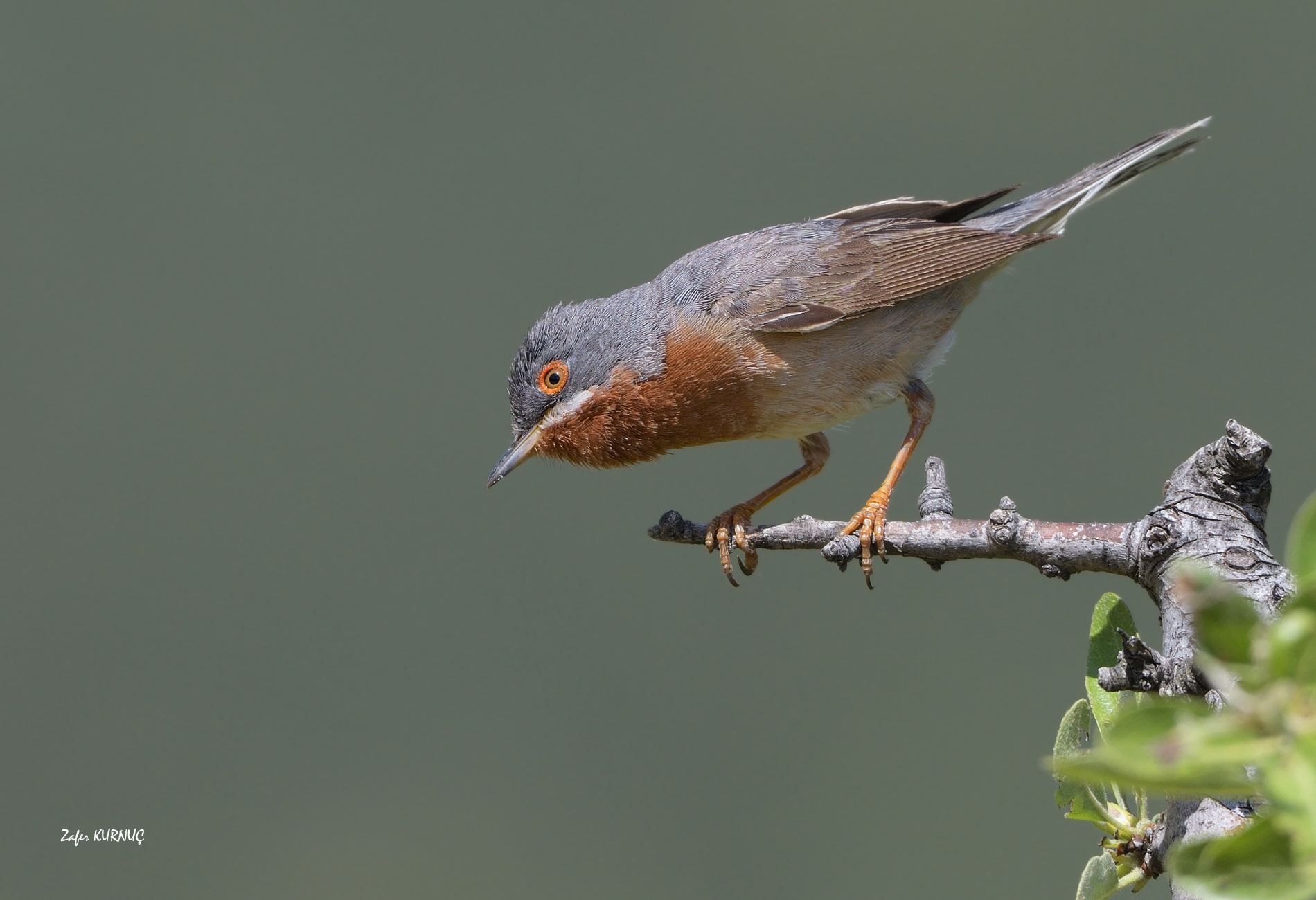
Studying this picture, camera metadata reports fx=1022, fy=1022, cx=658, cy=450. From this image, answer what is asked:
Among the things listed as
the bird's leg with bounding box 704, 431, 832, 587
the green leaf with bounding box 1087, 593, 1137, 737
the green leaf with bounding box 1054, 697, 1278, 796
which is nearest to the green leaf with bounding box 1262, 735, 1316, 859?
the green leaf with bounding box 1054, 697, 1278, 796

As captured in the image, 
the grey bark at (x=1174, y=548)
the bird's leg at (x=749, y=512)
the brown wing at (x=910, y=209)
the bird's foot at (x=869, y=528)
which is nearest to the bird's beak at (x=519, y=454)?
the bird's leg at (x=749, y=512)

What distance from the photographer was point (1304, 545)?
56 cm

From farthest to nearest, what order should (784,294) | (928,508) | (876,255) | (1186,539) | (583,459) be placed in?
(876,255)
(784,294)
(583,459)
(928,508)
(1186,539)

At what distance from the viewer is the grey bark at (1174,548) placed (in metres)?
1.16

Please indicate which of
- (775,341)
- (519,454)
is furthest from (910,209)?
(519,454)

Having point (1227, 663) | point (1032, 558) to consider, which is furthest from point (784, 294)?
point (1227, 663)

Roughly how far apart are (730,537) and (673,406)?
1.37 ft

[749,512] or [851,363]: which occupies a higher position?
[851,363]

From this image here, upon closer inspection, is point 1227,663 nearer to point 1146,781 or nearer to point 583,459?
point 1146,781

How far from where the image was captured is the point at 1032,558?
5.02ft

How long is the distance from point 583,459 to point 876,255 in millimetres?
1076

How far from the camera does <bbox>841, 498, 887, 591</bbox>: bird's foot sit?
223cm

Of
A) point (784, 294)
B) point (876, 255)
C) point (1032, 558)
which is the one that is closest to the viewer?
point (1032, 558)

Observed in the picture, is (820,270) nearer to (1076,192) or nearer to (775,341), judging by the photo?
(775,341)
